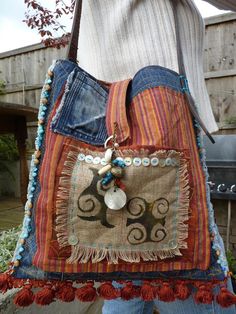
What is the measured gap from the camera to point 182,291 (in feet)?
2.03

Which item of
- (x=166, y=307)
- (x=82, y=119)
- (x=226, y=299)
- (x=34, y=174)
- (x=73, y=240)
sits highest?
(x=82, y=119)

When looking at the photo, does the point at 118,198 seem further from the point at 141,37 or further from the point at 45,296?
the point at 141,37

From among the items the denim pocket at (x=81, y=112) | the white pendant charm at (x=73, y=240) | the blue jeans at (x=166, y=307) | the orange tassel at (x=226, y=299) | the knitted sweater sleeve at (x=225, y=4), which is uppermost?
the knitted sweater sleeve at (x=225, y=4)

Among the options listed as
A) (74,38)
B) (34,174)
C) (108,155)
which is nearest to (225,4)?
(74,38)

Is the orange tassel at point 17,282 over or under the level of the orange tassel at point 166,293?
over

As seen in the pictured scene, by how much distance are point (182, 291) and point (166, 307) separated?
0.23 metres

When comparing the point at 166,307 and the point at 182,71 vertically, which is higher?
the point at 182,71

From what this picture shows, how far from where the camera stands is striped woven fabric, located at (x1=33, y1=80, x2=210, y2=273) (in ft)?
1.93

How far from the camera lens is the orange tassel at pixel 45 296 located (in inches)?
24.0

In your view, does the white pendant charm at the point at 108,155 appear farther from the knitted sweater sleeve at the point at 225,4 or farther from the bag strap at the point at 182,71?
the knitted sweater sleeve at the point at 225,4

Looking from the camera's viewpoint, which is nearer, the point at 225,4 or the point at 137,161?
the point at 137,161

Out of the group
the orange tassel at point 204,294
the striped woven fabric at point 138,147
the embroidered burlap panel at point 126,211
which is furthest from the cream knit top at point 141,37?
the orange tassel at point 204,294

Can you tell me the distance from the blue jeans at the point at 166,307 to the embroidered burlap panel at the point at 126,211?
0.55ft

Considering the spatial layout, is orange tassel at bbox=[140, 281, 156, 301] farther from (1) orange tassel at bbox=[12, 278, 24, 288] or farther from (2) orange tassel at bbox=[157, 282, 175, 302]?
(1) orange tassel at bbox=[12, 278, 24, 288]
